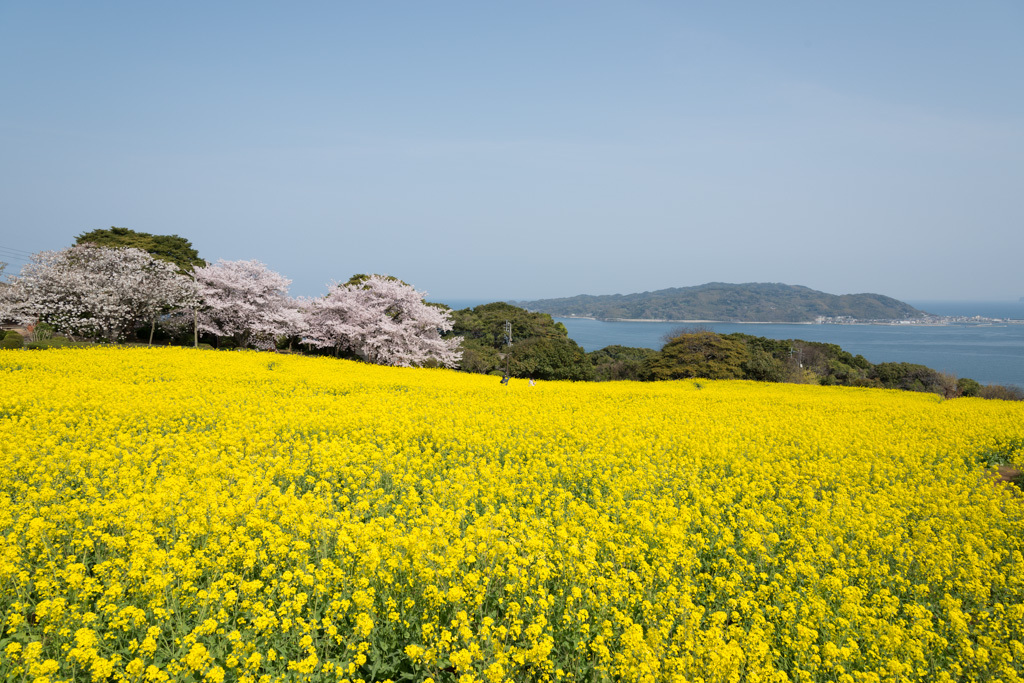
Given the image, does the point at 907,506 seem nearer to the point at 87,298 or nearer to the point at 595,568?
the point at 595,568

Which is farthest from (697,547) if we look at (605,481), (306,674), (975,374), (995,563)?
(975,374)

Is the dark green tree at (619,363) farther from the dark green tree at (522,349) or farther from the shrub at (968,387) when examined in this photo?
the shrub at (968,387)

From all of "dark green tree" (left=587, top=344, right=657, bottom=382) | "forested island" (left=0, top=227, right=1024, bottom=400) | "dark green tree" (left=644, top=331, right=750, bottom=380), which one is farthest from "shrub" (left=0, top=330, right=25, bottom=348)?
"dark green tree" (left=644, top=331, right=750, bottom=380)

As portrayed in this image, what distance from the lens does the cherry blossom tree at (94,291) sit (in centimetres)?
2872

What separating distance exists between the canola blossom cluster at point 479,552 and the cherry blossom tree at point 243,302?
21.6 metres

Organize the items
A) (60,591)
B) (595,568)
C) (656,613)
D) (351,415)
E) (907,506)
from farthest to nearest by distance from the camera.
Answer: (351,415) → (907,506) → (595,568) → (656,613) → (60,591)

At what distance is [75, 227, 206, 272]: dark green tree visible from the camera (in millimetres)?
41344

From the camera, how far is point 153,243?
4462 cm

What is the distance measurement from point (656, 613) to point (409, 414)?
8.82m

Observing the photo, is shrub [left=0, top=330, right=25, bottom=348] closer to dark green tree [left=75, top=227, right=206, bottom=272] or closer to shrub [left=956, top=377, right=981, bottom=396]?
dark green tree [left=75, top=227, right=206, bottom=272]

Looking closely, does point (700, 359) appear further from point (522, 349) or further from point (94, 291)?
point (94, 291)

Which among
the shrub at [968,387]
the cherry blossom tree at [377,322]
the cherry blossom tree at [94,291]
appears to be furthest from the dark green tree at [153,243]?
the shrub at [968,387]

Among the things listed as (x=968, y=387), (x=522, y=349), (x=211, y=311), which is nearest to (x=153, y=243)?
(x=211, y=311)

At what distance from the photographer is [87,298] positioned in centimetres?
2844
